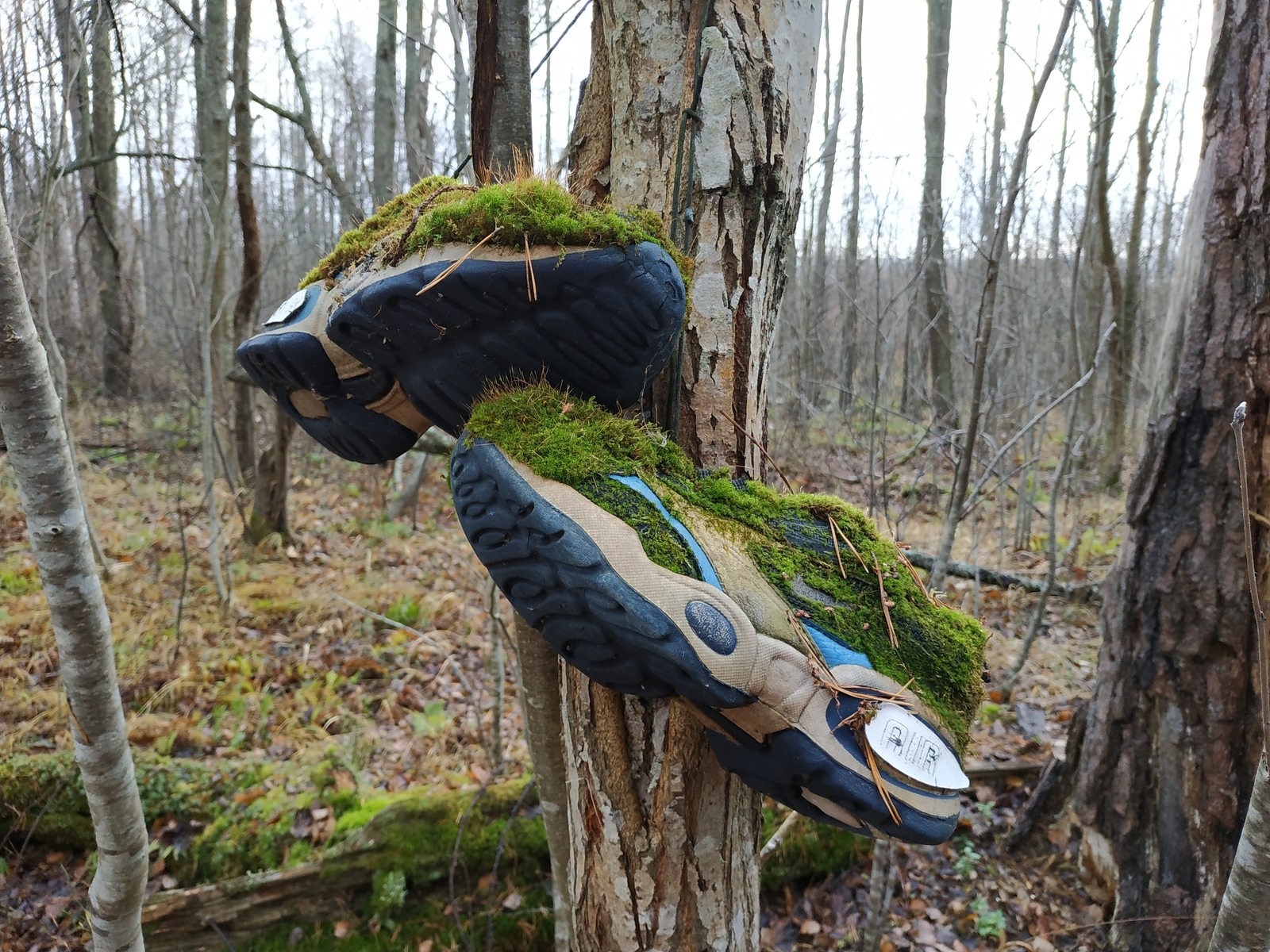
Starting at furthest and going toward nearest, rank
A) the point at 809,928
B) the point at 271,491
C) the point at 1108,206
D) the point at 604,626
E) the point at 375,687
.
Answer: the point at 271,491 → the point at 1108,206 → the point at 375,687 → the point at 809,928 → the point at 604,626

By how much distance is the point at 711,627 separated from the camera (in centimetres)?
93

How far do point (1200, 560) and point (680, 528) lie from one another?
2195mm

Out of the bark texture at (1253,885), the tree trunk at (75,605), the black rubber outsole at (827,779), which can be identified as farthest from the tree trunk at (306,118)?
the bark texture at (1253,885)

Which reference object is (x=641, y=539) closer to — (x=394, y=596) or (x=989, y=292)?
(x=989, y=292)

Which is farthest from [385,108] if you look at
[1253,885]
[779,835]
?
[1253,885]

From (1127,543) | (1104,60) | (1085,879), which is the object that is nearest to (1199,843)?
(1085,879)

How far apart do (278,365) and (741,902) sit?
4.47 ft

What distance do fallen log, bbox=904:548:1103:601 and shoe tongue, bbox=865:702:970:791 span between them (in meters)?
1.69

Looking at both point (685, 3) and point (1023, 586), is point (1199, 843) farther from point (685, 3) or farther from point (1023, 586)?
point (685, 3)

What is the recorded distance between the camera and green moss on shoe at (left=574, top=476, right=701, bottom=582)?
0.96 metres

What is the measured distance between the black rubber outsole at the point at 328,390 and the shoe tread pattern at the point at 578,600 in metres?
0.34

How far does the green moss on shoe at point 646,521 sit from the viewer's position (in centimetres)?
96

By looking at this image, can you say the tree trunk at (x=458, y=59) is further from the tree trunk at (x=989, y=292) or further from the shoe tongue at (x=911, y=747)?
the shoe tongue at (x=911, y=747)

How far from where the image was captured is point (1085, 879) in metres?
2.64
